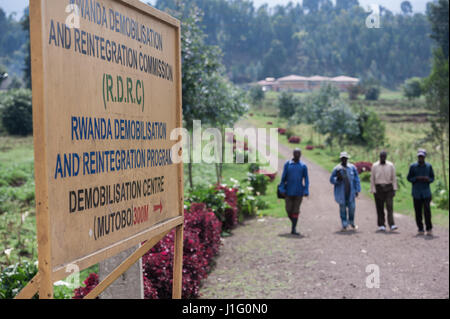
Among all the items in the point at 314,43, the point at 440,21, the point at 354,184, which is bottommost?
the point at 354,184

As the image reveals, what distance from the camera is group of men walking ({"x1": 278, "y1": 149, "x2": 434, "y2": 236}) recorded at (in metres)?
9.25

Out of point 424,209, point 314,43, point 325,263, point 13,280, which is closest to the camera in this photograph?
point 13,280

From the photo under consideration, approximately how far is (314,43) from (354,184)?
→ 477ft

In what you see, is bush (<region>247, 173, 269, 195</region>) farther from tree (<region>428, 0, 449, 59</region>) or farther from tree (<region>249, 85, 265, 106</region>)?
tree (<region>249, 85, 265, 106</region>)

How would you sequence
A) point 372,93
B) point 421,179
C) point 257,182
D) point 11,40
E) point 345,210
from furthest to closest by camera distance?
point 11,40, point 372,93, point 257,182, point 345,210, point 421,179

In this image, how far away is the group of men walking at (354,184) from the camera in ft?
30.3

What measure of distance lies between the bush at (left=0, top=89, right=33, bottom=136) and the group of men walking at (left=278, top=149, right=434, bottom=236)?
19.8 m

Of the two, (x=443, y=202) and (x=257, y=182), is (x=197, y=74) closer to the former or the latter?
(x=257, y=182)

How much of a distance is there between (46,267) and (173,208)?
3.92ft

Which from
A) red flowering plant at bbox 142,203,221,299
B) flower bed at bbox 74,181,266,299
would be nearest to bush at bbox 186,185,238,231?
flower bed at bbox 74,181,266,299

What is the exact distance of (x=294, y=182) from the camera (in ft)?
30.6

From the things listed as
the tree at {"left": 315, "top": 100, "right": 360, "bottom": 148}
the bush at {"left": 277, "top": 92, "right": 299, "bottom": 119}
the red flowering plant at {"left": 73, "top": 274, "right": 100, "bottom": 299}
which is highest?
the bush at {"left": 277, "top": 92, "right": 299, "bottom": 119}

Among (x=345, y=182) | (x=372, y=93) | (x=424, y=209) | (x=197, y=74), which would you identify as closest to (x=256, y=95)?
(x=372, y=93)
